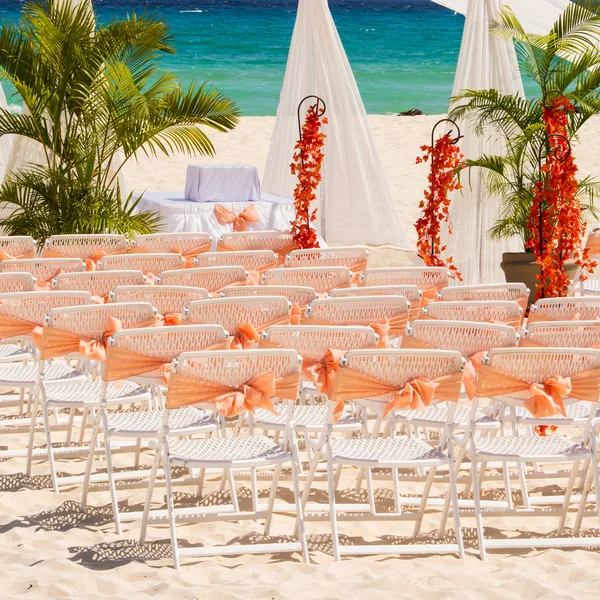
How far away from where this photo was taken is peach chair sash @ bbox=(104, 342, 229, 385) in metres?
5.02

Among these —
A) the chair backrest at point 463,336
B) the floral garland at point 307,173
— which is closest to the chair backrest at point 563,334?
the chair backrest at point 463,336

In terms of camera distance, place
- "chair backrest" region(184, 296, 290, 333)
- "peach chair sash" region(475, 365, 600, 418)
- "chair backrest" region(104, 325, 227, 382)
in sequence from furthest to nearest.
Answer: "chair backrest" region(184, 296, 290, 333) → "chair backrest" region(104, 325, 227, 382) → "peach chair sash" region(475, 365, 600, 418)

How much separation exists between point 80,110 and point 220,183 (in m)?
1.89

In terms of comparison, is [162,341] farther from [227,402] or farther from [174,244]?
[174,244]

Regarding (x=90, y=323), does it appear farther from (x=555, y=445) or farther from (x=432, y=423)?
(x=555, y=445)

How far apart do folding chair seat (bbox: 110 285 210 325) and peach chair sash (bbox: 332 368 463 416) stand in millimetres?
1709

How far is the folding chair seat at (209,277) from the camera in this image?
704 cm

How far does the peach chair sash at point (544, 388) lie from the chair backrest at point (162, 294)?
1.99 meters

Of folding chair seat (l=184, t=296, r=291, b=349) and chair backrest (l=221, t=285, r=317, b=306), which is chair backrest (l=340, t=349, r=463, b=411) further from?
chair backrest (l=221, t=285, r=317, b=306)

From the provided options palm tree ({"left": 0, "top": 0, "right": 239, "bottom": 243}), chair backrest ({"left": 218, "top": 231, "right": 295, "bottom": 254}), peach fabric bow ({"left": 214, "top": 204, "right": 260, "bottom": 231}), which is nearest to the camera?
chair backrest ({"left": 218, "top": 231, "right": 295, "bottom": 254})

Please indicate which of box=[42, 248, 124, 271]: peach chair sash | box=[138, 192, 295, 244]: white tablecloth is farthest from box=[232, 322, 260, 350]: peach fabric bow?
box=[138, 192, 295, 244]: white tablecloth

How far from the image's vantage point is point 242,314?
586cm

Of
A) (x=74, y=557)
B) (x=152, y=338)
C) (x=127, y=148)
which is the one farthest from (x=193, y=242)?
(x=74, y=557)

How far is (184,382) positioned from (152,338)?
1.40 feet
